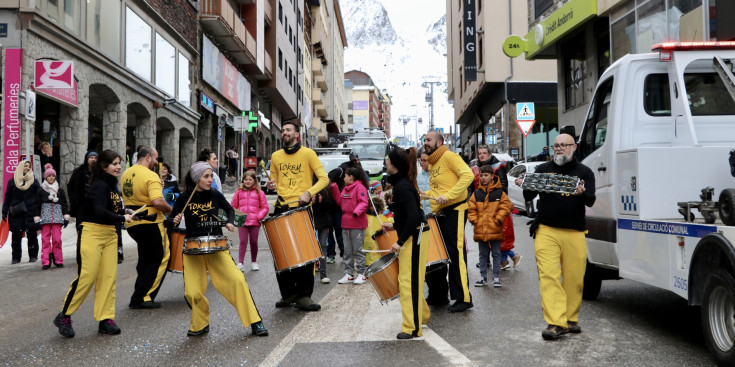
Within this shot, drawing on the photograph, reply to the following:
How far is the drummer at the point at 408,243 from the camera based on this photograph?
583 cm

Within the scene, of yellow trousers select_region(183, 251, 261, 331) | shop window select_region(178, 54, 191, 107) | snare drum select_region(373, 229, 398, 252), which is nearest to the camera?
yellow trousers select_region(183, 251, 261, 331)

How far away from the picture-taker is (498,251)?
8938 millimetres

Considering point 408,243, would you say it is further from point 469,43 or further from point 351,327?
point 469,43

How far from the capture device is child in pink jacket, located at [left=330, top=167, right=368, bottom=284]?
9422mm

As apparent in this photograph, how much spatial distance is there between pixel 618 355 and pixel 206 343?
323 centimetres

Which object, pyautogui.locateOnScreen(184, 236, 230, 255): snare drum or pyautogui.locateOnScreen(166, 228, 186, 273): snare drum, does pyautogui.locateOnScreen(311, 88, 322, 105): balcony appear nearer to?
pyautogui.locateOnScreen(166, 228, 186, 273): snare drum

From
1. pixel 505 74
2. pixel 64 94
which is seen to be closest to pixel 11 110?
pixel 64 94

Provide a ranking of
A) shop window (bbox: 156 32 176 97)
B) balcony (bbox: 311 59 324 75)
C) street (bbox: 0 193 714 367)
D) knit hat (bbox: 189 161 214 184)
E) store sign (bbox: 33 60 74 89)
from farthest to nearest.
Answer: balcony (bbox: 311 59 324 75)
shop window (bbox: 156 32 176 97)
store sign (bbox: 33 60 74 89)
knit hat (bbox: 189 161 214 184)
street (bbox: 0 193 714 367)

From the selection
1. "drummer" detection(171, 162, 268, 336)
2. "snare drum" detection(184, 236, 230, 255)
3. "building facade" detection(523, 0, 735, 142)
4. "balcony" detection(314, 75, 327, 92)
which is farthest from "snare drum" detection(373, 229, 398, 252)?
"balcony" detection(314, 75, 327, 92)

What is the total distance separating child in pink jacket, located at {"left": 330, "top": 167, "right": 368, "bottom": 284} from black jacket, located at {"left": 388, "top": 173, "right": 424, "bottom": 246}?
331 centimetres

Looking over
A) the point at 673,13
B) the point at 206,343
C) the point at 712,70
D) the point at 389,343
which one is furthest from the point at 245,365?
the point at 673,13

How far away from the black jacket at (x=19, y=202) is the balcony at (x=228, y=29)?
18932mm

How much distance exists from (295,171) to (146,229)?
174cm

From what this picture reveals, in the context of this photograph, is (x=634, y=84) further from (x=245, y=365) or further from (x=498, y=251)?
(x=245, y=365)
